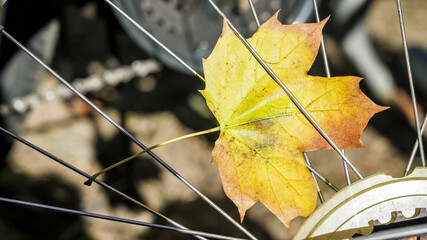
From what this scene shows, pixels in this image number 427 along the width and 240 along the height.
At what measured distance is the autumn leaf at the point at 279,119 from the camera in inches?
28.6

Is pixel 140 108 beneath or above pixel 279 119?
above

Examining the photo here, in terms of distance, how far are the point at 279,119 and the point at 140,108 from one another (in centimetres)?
157

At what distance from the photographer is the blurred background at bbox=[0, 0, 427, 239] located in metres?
1.52

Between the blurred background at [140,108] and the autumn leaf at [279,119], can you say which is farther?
the blurred background at [140,108]

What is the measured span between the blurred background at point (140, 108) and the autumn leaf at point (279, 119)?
2.00ft

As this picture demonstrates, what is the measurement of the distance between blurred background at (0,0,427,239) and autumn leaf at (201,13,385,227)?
0.61 m

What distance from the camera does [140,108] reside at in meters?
2.24

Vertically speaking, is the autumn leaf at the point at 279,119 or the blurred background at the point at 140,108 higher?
the blurred background at the point at 140,108

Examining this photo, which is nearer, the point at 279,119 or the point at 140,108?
the point at 279,119

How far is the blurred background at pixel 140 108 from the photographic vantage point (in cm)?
152

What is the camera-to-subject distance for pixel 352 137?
73cm

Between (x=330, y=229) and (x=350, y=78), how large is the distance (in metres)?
A: 0.22

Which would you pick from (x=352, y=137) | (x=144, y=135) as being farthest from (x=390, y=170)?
(x=352, y=137)

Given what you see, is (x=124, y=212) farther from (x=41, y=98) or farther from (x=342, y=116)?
(x=342, y=116)
